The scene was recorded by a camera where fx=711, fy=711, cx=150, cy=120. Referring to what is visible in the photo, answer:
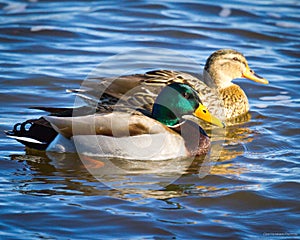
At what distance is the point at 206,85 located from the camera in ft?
31.8

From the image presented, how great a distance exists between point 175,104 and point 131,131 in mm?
683

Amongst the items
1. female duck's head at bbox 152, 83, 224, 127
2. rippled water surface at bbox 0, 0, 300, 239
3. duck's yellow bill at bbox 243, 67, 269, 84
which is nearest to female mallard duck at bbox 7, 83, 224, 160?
female duck's head at bbox 152, 83, 224, 127

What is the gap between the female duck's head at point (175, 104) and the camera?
7891 mm

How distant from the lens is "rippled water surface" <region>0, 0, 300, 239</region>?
6223 millimetres

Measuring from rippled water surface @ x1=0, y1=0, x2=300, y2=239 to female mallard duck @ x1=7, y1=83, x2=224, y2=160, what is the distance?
16 centimetres

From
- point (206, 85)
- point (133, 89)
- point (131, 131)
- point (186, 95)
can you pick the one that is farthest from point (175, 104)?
point (206, 85)

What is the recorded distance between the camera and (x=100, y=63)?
1173cm

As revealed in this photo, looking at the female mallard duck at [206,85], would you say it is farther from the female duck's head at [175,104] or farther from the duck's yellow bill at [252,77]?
the female duck's head at [175,104]

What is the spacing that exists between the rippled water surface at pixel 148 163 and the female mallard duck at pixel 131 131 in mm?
→ 158

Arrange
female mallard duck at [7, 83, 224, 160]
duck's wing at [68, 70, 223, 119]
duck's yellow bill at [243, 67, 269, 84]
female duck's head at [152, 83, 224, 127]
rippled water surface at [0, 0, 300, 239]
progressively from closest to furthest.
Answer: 1. rippled water surface at [0, 0, 300, 239]
2. female mallard duck at [7, 83, 224, 160]
3. female duck's head at [152, 83, 224, 127]
4. duck's wing at [68, 70, 223, 119]
5. duck's yellow bill at [243, 67, 269, 84]

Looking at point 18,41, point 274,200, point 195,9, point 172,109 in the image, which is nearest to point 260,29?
point 195,9

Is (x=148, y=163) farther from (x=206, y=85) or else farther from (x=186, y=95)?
(x=206, y=85)

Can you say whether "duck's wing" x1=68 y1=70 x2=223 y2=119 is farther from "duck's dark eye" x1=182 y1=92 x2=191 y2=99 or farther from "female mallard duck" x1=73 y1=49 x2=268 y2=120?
"duck's dark eye" x1=182 y1=92 x2=191 y2=99

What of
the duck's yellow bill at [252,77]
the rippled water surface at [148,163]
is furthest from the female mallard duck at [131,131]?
the duck's yellow bill at [252,77]
